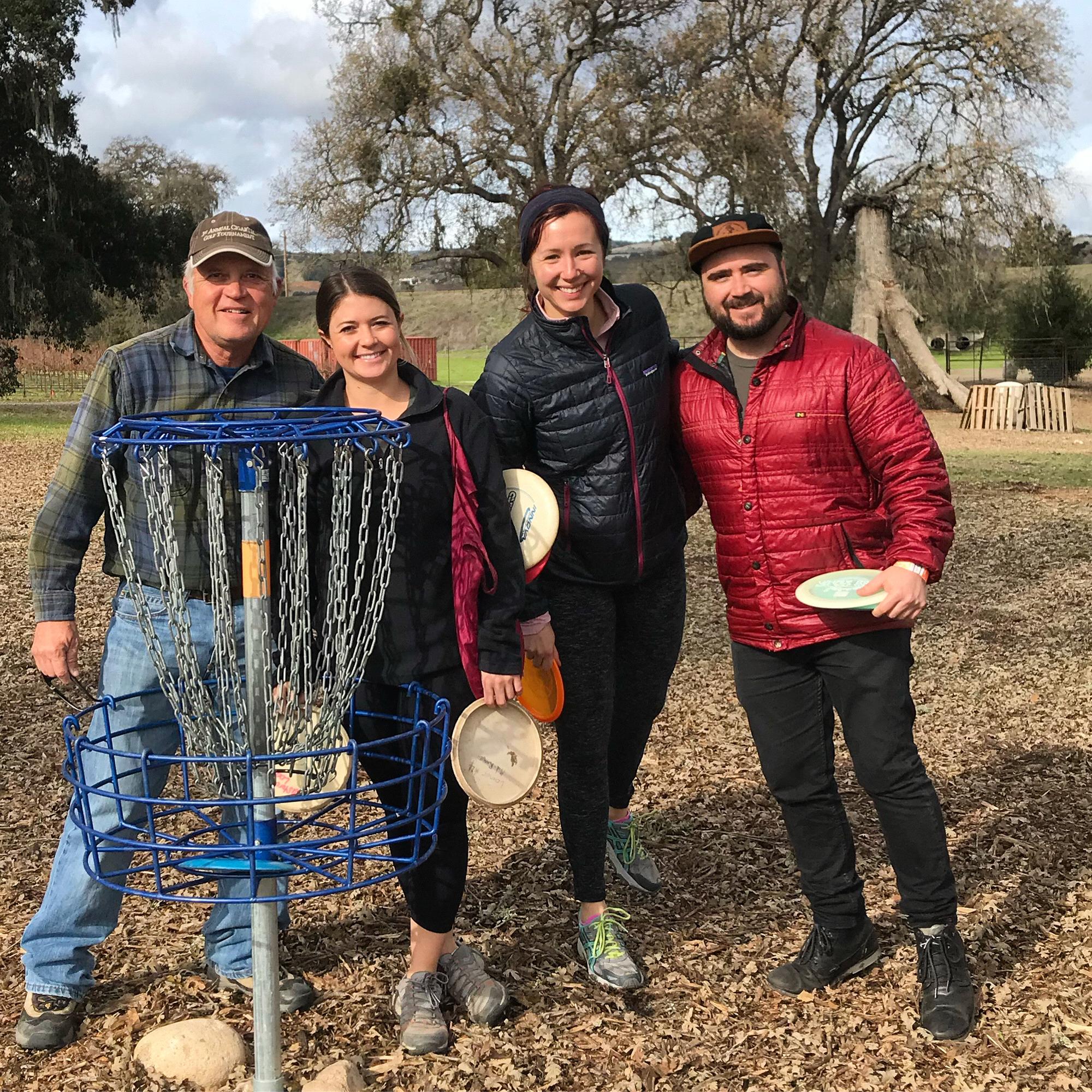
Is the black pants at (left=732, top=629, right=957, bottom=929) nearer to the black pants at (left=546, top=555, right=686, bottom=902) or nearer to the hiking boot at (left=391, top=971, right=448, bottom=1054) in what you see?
the black pants at (left=546, top=555, right=686, bottom=902)

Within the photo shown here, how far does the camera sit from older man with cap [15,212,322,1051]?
9.26 feet

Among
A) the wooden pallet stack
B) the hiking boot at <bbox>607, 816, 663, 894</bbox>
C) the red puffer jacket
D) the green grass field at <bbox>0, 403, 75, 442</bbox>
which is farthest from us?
the wooden pallet stack

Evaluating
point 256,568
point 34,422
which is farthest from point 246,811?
point 34,422

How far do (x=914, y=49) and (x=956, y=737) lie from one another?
98.9ft

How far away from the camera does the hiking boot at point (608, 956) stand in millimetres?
3328

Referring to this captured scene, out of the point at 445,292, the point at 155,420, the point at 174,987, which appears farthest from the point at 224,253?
the point at 445,292

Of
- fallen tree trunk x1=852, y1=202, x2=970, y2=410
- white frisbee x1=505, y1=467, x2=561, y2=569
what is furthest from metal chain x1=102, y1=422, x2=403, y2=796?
fallen tree trunk x1=852, y1=202, x2=970, y2=410

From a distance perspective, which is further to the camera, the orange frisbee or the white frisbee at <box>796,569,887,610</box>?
the orange frisbee

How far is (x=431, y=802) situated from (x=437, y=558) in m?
0.58

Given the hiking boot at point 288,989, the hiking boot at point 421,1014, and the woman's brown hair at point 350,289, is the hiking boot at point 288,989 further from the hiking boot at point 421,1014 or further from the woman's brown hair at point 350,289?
the woman's brown hair at point 350,289

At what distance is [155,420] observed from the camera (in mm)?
2090

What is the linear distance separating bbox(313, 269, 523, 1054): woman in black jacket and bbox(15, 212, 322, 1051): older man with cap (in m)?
0.20

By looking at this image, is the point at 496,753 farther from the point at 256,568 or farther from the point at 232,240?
the point at 232,240

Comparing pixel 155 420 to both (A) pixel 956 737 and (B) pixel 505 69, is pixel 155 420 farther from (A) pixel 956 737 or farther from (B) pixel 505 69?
(B) pixel 505 69
